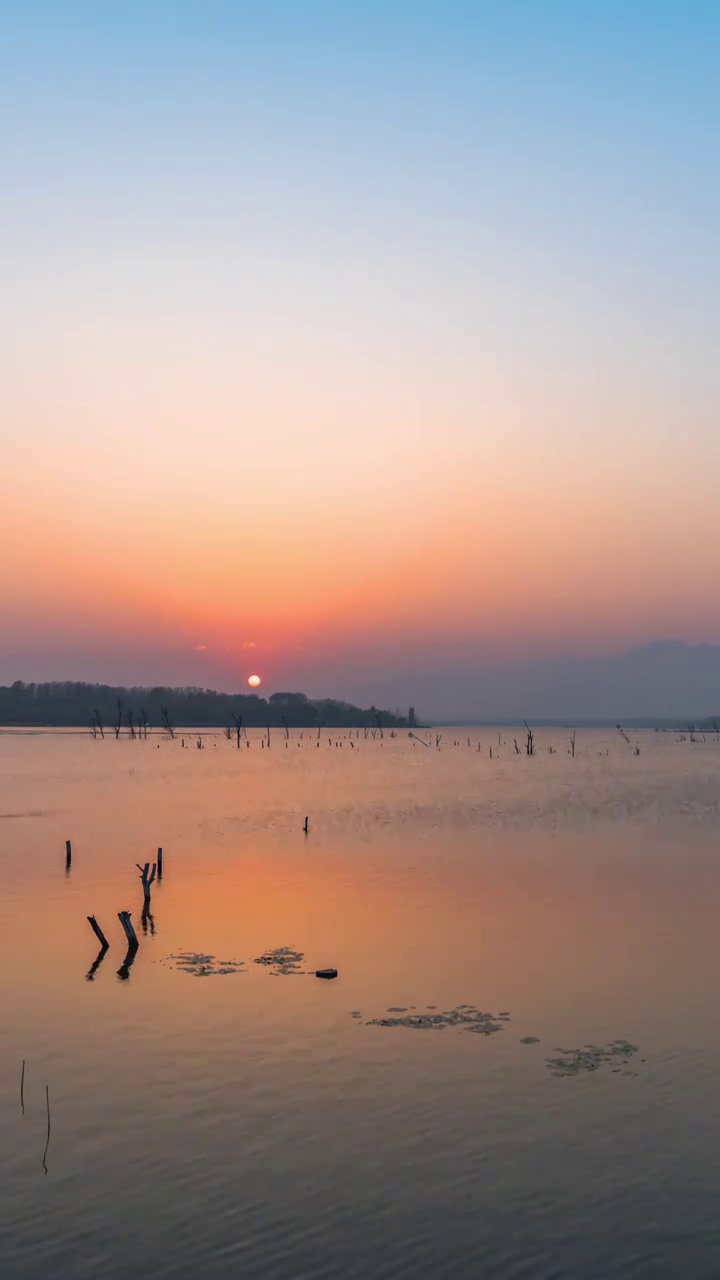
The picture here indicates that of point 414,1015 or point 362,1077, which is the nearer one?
point 362,1077

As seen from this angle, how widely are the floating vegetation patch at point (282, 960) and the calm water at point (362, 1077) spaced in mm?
338

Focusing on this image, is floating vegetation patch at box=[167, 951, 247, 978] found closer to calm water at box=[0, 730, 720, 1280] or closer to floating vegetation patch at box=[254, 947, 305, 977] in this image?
calm water at box=[0, 730, 720, 1280]

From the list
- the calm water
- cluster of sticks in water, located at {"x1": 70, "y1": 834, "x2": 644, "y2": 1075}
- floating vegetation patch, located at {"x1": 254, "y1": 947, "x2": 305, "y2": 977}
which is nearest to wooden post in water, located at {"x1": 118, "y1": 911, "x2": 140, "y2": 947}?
cluster of sticks in water, located at {"x1": 70, "y1": 834, "x2": 644, "y2": 1075}

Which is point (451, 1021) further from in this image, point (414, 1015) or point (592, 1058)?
point (592, 1058)

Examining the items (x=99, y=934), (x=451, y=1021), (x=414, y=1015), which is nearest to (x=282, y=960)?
(x=99, y=934)

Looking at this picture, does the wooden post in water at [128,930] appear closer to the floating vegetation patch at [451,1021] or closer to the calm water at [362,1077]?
the calm water at [362,1077]

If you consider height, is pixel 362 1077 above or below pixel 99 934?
below

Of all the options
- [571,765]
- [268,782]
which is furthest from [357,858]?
[571,765]

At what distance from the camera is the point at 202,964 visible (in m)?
24.7

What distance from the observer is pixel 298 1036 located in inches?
751

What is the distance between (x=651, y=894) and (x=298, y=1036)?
1884 cm

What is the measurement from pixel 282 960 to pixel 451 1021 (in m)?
6.27

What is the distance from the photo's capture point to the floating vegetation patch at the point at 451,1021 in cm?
1959

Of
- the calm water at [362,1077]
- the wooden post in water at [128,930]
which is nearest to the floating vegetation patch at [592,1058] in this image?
the calm water at [362,1077]
